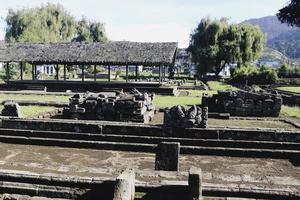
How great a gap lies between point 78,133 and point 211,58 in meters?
42.5

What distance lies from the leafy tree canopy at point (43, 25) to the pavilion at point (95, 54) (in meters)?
16.1

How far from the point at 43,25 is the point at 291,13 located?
4069 cm

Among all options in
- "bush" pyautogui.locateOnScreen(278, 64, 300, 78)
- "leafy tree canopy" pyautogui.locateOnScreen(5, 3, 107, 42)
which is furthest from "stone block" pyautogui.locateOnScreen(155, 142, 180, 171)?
"bush" pyautogui.locateOnScreen(278, 64, 300, 78)

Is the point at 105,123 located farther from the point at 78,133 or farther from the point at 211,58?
the point at 211,58

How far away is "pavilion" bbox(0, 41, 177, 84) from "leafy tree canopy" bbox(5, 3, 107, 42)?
1606 centimetres

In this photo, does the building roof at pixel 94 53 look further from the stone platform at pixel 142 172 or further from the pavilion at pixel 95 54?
the stone platform at pixel 142 172

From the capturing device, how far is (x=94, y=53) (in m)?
35.5

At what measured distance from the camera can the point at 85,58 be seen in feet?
114

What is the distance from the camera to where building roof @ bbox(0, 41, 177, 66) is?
33.6m

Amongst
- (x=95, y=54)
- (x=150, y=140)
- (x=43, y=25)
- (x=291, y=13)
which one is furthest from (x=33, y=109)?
(x=43, y=25)

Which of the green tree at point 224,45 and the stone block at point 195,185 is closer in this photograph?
the stone block at point 195,185

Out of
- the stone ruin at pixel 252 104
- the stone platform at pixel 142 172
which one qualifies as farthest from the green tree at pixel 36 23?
the stone platform at pixel 142 172

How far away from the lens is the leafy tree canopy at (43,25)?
5622cm

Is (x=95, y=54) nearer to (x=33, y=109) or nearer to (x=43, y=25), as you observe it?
(x=33, y=109)
